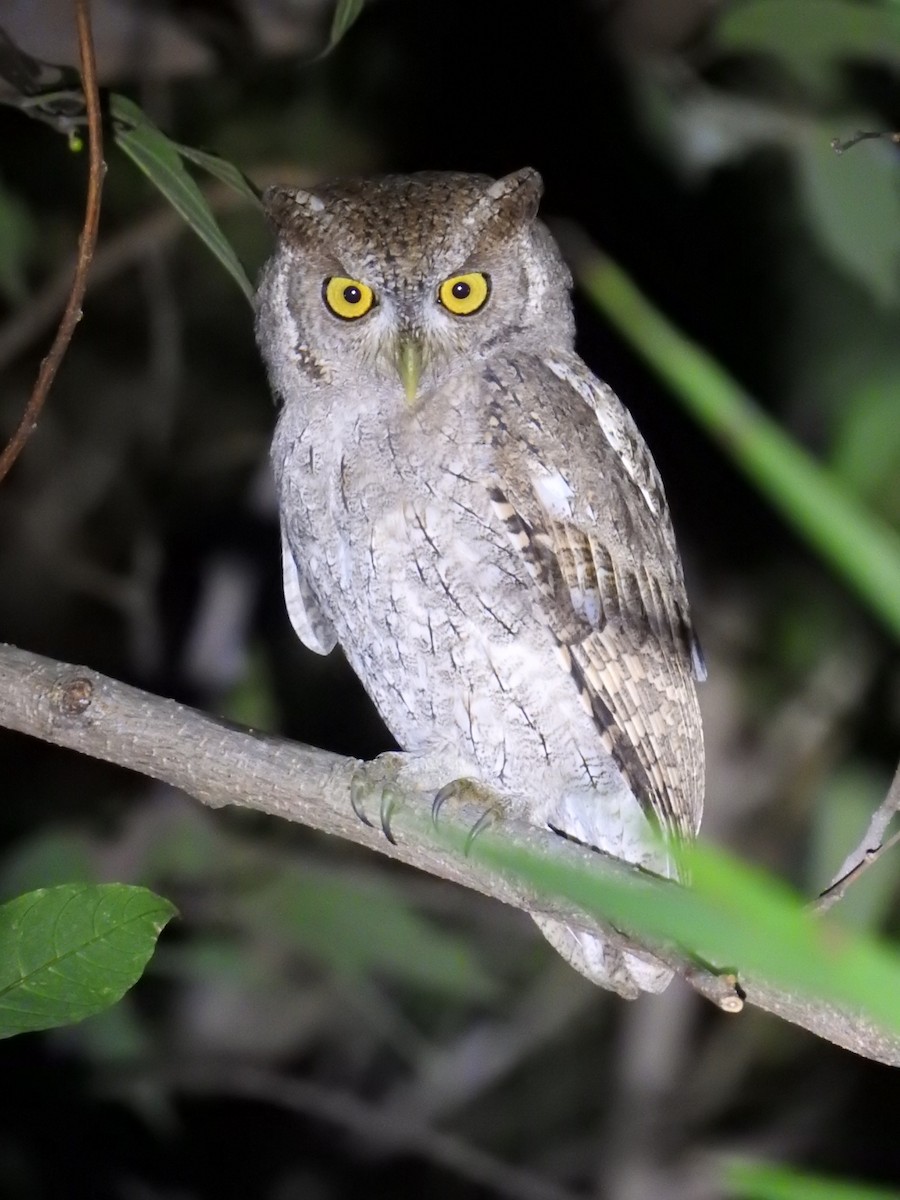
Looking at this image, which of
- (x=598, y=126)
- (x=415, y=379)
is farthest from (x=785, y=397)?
(x=415, y=379)

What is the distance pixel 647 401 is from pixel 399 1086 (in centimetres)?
190

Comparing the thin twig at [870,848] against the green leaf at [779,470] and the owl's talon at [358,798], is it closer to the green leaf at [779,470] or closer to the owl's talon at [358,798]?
the owl's talon at [358,798]

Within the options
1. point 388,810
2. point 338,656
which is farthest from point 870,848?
point 338,656

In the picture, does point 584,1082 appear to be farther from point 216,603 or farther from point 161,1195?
point 216,603

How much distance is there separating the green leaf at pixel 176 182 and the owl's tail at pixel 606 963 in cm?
106

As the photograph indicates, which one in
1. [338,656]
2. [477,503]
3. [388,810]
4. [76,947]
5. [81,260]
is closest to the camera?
[76,947]

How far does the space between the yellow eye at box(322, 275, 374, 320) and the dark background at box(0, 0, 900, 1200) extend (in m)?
0.95

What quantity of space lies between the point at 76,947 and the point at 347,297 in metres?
1.06

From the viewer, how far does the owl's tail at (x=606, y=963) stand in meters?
2.08

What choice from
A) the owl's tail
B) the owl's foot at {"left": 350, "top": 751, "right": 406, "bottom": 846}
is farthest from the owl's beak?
the owl's tail

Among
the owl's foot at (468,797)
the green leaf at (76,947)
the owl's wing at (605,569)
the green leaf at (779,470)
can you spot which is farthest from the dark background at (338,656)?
the green leaf at (779,470)

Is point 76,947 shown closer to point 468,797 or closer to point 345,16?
point 468,797

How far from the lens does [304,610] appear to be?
86.0 inches

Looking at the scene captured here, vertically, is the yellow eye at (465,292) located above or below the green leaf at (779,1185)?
above
